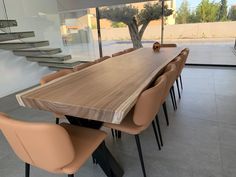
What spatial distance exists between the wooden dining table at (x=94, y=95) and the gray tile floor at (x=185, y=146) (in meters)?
0.36

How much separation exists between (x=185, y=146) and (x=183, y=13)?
435 cm

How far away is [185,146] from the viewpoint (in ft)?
7.04

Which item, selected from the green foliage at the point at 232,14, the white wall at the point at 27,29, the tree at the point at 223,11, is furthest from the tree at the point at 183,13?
the white wall at the point at 27,29

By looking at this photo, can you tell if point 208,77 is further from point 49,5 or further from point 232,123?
point 49,5

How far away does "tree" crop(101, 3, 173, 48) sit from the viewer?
550 centimetres

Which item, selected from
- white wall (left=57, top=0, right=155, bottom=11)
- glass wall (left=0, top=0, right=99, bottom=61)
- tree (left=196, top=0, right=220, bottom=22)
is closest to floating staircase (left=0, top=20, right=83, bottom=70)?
glass wall (left=0, top=0, right=99, bottom=61)

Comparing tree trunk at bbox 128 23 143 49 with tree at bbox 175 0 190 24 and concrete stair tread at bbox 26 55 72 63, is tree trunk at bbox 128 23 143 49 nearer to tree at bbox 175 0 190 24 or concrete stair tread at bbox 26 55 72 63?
tree at bbox 175 0 190 24

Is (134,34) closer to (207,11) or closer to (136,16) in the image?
(136,16)

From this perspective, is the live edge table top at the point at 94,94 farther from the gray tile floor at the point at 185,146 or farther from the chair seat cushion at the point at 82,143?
the gray tile floor at the point at 185,146

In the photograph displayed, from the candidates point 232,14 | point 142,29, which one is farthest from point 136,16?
point 232,14

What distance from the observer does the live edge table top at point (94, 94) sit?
4.14 feet

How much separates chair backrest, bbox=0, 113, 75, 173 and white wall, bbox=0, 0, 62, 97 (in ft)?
11.7

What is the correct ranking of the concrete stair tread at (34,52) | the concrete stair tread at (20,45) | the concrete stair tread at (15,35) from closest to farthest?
1. the concrete stair tread at (15,35)
2. the concrete stair tread at (20,45)
3. the concrete stair tread at (34,52)

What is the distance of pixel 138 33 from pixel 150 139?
4.28 m
